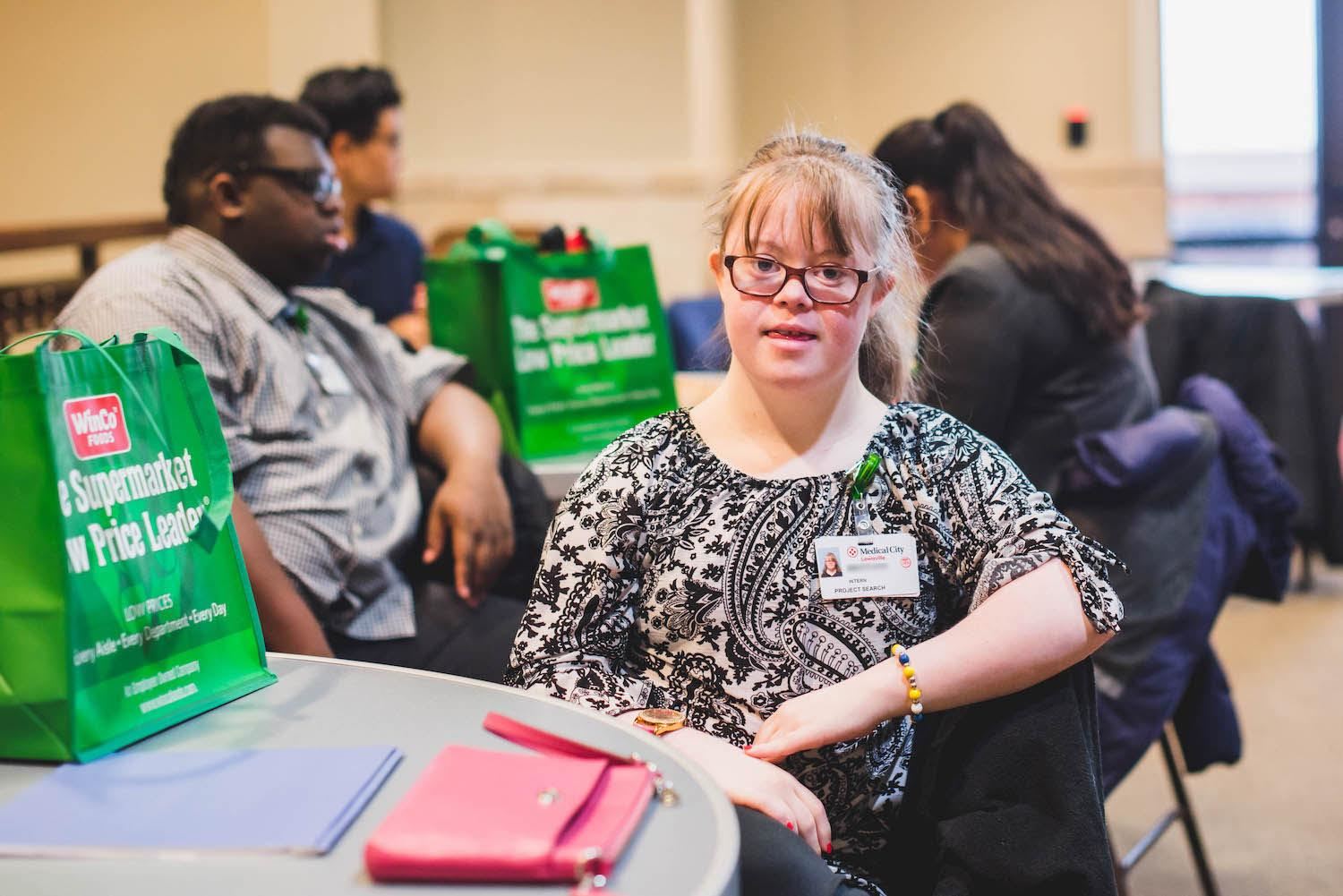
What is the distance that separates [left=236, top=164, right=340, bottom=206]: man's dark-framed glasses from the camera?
2111mm

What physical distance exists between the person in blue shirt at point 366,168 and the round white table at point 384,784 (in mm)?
2602

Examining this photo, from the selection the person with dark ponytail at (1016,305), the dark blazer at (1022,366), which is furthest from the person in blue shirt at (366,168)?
the dark blazer at (1022,366)

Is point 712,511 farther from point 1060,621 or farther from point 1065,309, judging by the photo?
point 1065,309

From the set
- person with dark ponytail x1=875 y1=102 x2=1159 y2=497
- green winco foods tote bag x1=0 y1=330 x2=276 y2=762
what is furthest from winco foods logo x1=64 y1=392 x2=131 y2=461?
person with dark ponytail x1=875 y1=102 x2=1159 y2=497

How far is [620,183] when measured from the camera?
5.85 metres

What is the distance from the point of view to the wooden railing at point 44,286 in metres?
3.04

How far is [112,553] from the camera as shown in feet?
3.48

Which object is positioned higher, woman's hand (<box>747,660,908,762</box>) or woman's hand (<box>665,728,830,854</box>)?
woman's hand (<box>747,660,908,762</box>)

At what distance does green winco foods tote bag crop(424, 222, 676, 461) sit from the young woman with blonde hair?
96 cm

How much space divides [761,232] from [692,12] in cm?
476

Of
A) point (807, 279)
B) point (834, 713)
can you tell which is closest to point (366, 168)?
point (807, 279)

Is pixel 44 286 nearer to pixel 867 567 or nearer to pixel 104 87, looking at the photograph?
pixel 104 87

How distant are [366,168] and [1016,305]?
2179mm

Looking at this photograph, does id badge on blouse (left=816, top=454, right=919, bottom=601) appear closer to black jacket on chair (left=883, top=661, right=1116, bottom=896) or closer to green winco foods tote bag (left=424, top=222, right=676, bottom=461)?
black jacket on chair (left=883, top=661, right=1116, bottom=896)
